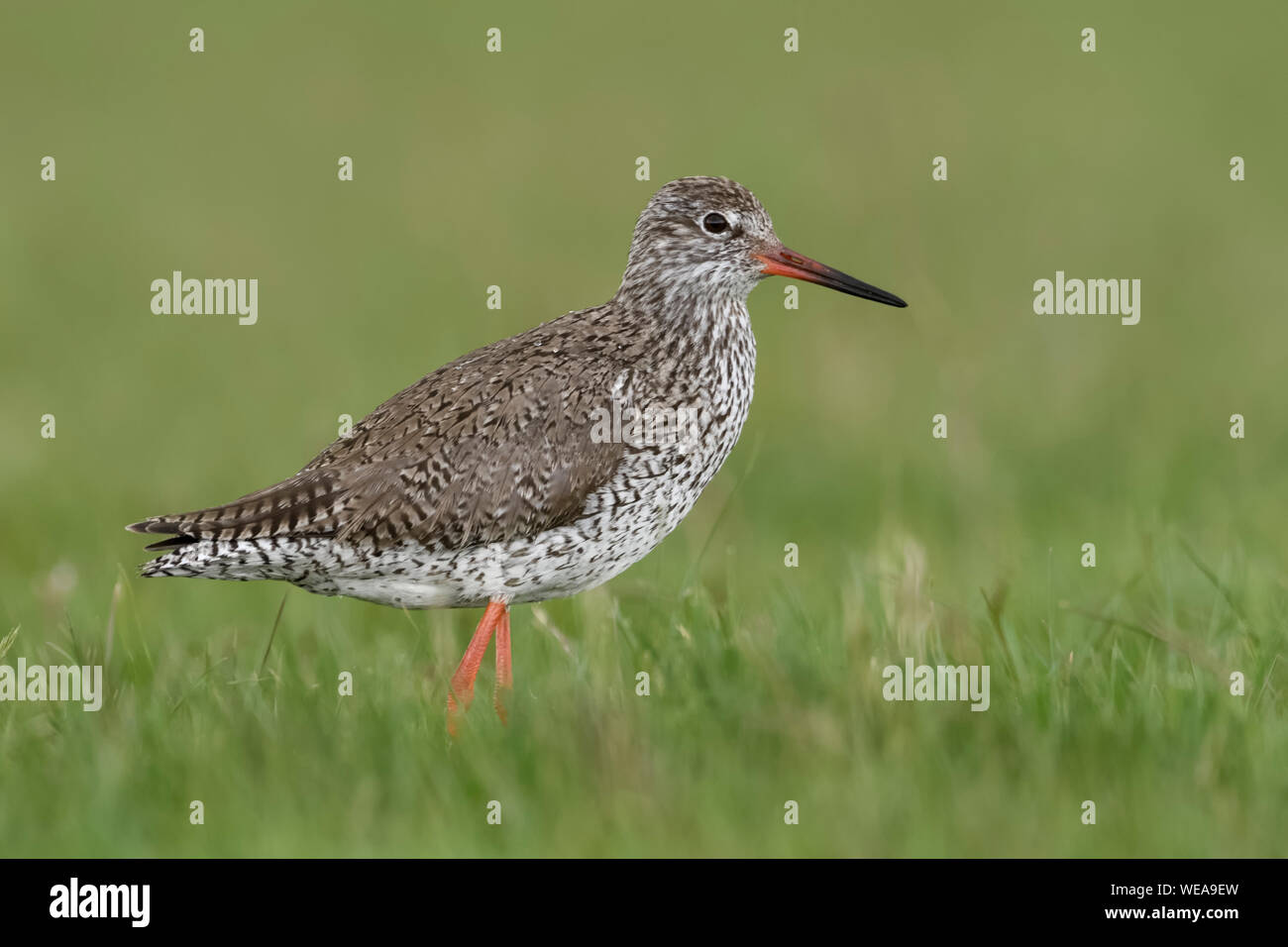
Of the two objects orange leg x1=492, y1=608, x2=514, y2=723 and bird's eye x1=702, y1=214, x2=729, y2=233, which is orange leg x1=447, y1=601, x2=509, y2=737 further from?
bird's eye x1=702, y1=214, x2=729, y2=233

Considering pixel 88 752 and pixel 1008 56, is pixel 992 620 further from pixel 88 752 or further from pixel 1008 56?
pixel 1008 56

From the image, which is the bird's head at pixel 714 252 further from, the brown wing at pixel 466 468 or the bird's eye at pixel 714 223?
the brown wing at pixel 466 468

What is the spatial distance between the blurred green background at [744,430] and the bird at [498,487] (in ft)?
1.28

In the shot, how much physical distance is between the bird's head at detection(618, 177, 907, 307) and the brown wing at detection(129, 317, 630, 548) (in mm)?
618

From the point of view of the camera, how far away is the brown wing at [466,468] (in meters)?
7.68

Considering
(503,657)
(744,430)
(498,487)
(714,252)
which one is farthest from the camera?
(744,430)

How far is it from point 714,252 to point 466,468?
67.9 inches

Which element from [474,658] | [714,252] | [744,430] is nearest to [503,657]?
[474,658]

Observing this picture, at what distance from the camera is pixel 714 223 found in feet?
27.7

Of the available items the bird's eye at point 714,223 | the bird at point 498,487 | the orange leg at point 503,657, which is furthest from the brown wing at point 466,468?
the bird's eye at point 714,223

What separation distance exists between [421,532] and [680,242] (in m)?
2.02

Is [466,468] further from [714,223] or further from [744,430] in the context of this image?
[744,430]

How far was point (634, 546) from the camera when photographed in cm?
789
